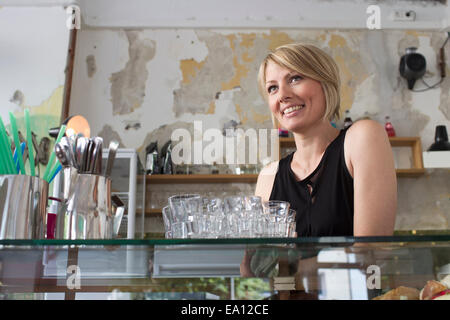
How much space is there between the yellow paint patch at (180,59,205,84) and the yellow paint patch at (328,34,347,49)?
1127mm

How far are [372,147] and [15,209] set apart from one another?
35.5 inches

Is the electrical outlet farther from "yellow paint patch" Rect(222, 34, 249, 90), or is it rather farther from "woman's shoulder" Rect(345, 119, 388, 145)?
"woman's shoulder" Rect(345, 119, 388, 145)

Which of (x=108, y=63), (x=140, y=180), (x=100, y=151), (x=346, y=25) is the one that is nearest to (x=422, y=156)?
(x=346, y=25)

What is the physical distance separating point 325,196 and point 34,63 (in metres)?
3.28

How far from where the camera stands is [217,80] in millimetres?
4246

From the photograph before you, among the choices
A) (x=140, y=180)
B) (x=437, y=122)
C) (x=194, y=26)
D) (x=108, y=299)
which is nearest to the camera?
(x=108, y=299)

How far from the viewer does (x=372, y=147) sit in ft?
4.42

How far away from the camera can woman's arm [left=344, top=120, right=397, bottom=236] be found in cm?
120

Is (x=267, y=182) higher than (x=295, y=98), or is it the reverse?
(x=295, y=98)

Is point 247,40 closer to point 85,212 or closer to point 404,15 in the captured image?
point 404,15

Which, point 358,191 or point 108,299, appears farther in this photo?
point 358,191

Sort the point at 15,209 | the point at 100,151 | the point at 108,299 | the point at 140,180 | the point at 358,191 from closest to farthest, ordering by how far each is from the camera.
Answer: the point at 108,299, the point at 15,209, the point at 100,151, the point at 358,191, the point at 140,180

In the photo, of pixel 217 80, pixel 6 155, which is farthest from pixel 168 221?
pixel 217 80

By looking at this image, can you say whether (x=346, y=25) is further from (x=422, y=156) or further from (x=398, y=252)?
(x=398, y=252)
